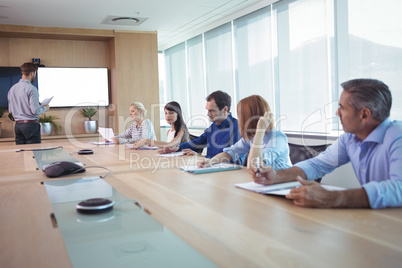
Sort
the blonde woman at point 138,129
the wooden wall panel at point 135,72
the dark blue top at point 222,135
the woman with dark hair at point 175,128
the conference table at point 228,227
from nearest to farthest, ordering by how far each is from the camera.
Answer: the conference table at point 228,227, the dark blue top at point 222,135, the woman with dark hair at point 175,128, the blonde woman at point 138,129, the wooden wall panel at point 135,72

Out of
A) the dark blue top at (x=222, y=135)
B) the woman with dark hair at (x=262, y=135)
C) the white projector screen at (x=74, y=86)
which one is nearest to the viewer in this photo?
the woman with dark hair at (x=262, y=135)

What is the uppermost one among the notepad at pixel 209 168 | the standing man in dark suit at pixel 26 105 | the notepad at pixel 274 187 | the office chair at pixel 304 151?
the standing man in dark suit at pixel 26 105

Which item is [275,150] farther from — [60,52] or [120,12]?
[60,52]

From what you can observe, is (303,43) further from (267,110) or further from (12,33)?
(12,33)

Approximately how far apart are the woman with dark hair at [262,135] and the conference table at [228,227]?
17.2 inches

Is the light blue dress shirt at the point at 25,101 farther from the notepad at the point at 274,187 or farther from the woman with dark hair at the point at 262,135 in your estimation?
the notepad at the point at 274,187

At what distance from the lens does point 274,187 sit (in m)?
1.74

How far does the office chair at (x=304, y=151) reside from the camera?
2.69 m

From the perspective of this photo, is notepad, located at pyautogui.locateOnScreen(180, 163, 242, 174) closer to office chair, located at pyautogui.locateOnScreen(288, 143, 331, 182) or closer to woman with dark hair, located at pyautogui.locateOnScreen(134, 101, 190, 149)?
office chair, located at pyautogui.locateOnScreen(288, 143, 331, 182)

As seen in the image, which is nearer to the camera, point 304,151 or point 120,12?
point 304,151

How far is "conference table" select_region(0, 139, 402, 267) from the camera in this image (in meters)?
0.96

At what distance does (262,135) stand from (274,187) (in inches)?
31.2

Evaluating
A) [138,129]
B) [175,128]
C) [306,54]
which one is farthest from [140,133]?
[306,54]

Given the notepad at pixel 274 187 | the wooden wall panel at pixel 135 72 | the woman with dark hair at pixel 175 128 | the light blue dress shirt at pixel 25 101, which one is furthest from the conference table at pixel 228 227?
the wooden wall panel at pixel 135 72
